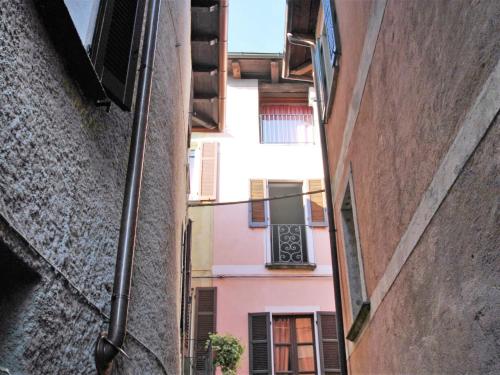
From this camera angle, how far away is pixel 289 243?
12.7 meters

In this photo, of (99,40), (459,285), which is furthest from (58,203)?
(459,285)

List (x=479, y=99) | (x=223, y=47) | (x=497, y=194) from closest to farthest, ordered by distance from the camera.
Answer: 1. (x=497, y=194)
2. (x=479, y=99)
3. (x=223, y=47)

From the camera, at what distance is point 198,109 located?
1193 cm

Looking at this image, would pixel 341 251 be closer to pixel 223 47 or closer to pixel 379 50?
pixel 379 50

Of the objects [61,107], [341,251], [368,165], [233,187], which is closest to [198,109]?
[233,187]

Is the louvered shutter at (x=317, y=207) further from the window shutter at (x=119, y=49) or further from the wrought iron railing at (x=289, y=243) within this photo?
the window shutter at (x=119, y=49)

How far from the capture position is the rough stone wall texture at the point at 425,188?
101 inches

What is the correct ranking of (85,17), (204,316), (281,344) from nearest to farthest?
(85,17) → (281,344) → (204,316)

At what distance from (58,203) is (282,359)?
9791 mm

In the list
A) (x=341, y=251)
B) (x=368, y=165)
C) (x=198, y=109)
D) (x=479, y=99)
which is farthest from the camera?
(x=198, y=109)

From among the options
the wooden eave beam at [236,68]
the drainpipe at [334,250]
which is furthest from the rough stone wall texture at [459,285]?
the wooden eave beam at [236,68]

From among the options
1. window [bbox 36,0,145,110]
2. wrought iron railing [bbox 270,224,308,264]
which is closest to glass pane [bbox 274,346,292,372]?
wrought iron railing [bbox 270,224,308,264]

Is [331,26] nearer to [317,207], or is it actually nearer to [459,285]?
[459,285]

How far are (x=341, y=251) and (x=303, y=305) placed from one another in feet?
16.5
